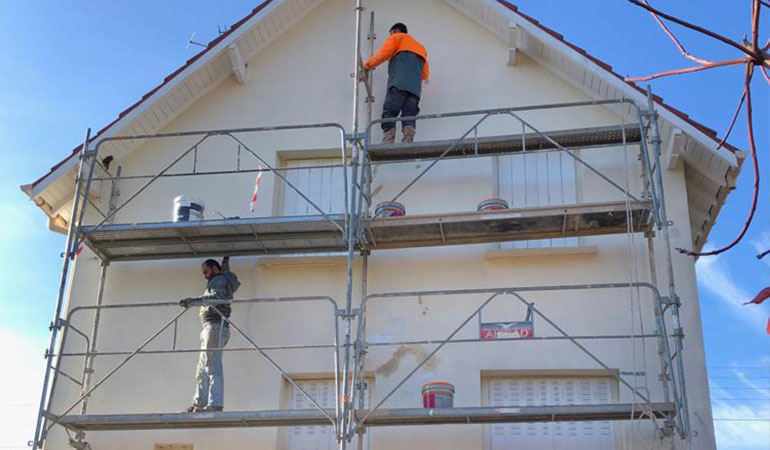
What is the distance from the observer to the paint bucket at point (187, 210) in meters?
11.9

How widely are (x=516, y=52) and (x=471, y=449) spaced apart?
16.8ft

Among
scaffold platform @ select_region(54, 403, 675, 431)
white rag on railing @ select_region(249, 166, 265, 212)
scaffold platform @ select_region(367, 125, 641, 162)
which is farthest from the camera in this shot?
white rag on railing @ select_region(249, 166, 265, 212)

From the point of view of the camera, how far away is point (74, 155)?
41.2 feet

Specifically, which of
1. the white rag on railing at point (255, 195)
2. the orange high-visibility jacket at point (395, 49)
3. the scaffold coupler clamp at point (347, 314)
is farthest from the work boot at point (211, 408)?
the orange high-visibility jacket at point (395, 49)

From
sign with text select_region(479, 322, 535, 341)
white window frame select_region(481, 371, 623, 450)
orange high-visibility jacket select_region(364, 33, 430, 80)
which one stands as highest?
orange high-visibility jacket select_region(364, 33, 430, 80)

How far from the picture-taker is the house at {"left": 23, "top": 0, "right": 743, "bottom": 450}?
10.8 metres

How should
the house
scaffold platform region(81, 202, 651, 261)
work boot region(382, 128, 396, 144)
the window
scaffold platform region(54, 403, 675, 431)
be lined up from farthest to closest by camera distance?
work boot region(382, 128, 396, 144), the window, scaffold platform region(81, 202, 651, 261), the house, scaffold platform region(54, 403, 675, 431)

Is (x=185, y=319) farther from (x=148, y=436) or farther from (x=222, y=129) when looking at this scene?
(x=222, y=129)

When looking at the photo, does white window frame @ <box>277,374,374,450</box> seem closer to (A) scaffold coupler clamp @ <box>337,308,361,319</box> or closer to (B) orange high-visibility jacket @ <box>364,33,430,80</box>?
(A) scaffold coupler clamp @ <box>337,308,361,319</box>

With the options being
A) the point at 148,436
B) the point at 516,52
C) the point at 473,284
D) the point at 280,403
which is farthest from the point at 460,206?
the point at 148,436

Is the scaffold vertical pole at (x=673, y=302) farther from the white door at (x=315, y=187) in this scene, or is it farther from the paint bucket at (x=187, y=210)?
the paint bucket at (x=187, y=210)

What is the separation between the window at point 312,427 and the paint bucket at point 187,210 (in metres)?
2.23

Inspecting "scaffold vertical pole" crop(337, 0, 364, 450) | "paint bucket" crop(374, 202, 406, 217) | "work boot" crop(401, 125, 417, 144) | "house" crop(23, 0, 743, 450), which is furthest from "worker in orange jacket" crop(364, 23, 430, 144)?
"paint bucket" crop(374, 202, 406, 217)

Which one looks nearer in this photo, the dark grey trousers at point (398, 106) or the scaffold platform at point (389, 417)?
the scaffold platform at point (389, 417)
